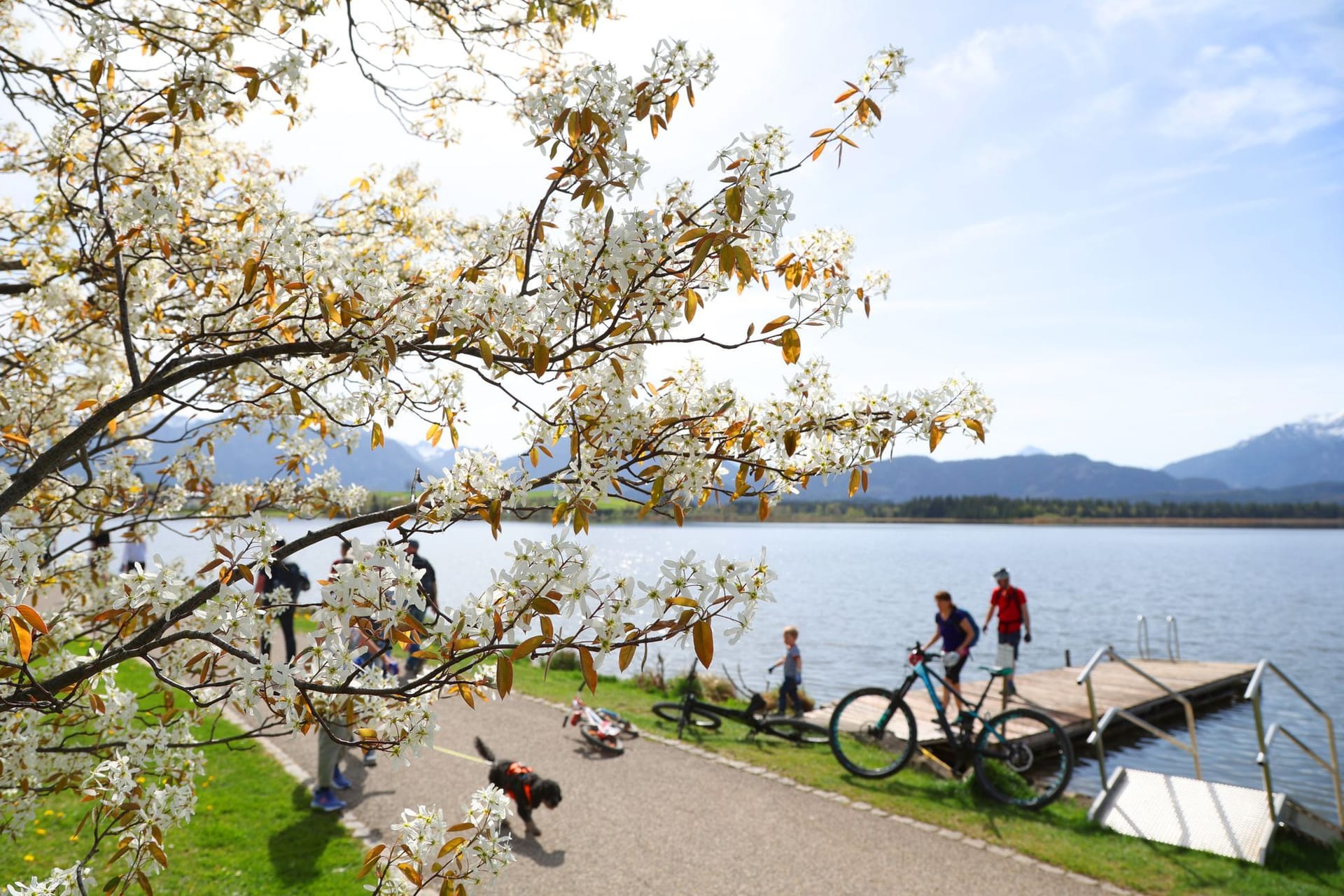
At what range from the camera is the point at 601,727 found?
998cm

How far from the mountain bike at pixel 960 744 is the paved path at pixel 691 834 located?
4.33 feet

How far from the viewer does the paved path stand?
6352mm

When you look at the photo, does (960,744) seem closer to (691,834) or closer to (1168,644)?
(691,834)

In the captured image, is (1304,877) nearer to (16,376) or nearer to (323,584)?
(323,584)

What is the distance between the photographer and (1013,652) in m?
12.4

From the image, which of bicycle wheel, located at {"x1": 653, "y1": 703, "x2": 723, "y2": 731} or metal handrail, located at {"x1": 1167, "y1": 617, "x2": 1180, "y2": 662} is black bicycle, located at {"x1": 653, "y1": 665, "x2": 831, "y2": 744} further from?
metal handrail, located at {"x1": 1167, "y1": 617, "x2": 1180, "y2": 662}

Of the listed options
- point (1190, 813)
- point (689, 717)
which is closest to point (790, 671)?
point (689, 717)

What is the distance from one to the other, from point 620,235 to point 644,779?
7727 millimetres

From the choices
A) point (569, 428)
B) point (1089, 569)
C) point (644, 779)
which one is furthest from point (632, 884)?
point (1089, 569)

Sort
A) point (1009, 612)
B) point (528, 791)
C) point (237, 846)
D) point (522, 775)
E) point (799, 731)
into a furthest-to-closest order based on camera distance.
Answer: point (1009, 612) < point (799, 731) < point (522, 775) < point (528, 791) < point (237, 846)

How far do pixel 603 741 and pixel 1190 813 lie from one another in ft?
21.4

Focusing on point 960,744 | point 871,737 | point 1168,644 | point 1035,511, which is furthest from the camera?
point 1035,511

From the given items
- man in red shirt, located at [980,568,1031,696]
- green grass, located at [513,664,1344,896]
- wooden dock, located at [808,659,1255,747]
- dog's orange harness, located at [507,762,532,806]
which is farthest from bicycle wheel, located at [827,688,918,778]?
dog's orange harness, located at [507,762,532,806]

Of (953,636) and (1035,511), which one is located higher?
(1035,511)
